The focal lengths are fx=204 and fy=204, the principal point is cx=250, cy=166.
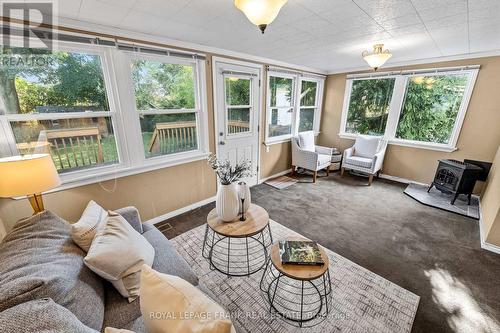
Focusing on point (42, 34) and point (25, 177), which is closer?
point (25, 177)

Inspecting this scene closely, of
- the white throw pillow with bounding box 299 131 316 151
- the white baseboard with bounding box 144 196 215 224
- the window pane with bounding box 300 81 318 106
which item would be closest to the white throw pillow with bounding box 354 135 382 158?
the white throw pillow with bounding box 299 131 316 151

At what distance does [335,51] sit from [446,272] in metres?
2.92

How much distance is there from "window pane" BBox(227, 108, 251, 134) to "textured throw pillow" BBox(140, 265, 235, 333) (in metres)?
2.69

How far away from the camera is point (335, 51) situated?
2930 mm

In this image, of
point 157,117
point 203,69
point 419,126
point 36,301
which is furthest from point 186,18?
point 419,126

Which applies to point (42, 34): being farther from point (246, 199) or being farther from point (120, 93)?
point (246, 199)

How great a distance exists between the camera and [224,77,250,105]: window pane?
10.2 ft

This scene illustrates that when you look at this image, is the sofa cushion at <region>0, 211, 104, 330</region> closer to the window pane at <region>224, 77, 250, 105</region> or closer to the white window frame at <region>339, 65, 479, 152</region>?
the window pane at <region>224, 77, 250, 105</region>

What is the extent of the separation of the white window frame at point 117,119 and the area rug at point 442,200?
154 inches

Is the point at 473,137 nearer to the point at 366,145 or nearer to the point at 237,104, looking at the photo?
the point at 366,145

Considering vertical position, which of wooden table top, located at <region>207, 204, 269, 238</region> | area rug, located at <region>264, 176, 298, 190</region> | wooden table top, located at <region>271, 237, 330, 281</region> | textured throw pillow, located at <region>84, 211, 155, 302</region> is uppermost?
textured throw pillow, located at <region>84, 211, 155, 302</region>

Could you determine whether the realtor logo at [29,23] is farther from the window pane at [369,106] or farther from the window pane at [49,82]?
the window pane at [369,106]

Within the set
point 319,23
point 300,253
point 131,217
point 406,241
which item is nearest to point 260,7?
point 319,23

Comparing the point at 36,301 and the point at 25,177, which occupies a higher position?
the point at 25,177
